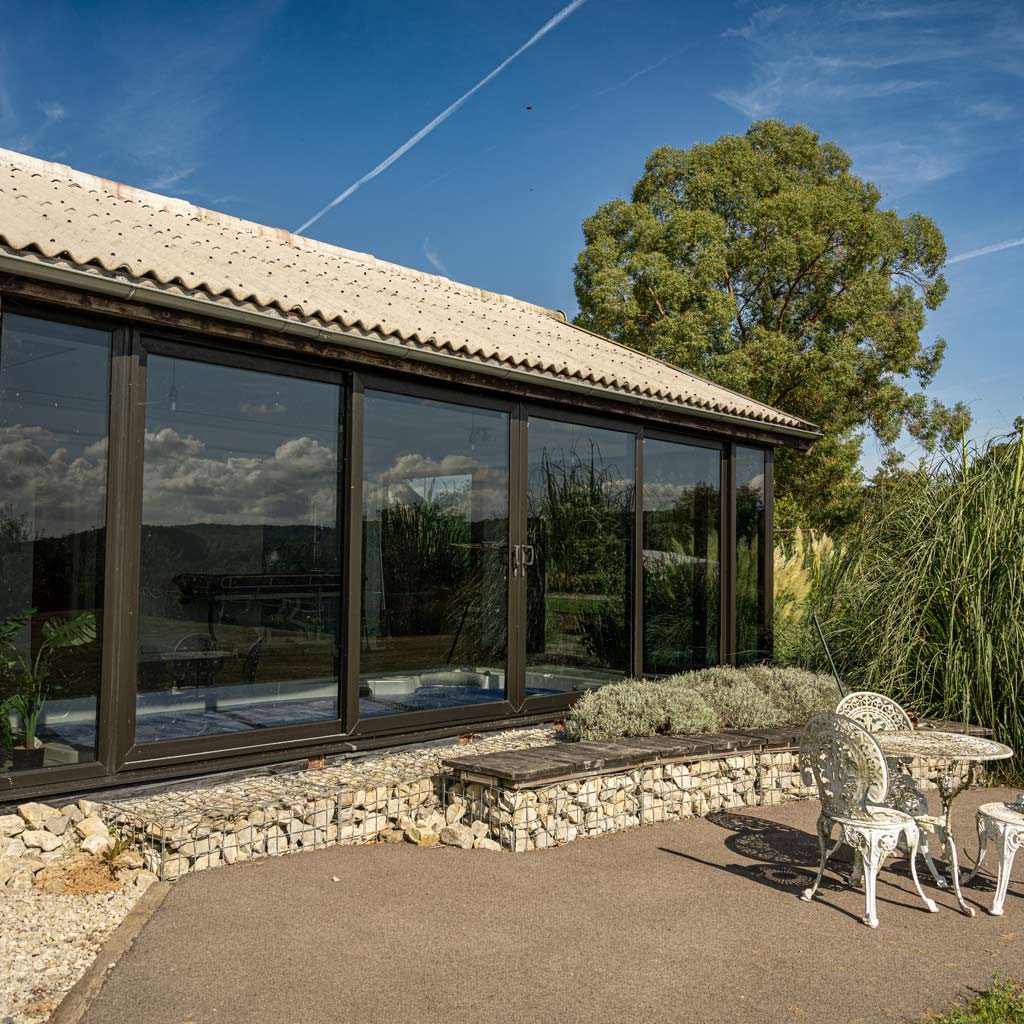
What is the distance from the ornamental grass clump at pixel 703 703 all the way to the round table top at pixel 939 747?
178 cm

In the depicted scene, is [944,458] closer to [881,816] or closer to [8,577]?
[881,816]

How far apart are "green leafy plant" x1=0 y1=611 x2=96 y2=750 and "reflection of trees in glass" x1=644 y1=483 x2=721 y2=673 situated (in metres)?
4.71

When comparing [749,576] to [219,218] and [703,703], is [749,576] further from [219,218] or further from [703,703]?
[219,218]

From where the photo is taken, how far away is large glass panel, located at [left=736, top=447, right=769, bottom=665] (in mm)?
9172

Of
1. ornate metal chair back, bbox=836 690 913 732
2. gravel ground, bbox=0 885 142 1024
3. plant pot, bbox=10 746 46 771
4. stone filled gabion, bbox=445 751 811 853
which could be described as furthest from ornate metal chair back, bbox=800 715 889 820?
plant pot, bbox=10 746 46 771

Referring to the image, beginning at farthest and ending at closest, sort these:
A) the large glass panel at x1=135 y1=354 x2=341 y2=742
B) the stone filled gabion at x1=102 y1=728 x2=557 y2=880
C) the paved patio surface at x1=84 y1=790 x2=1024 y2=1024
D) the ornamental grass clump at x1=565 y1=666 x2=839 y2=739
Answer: the ornamental grass clump at x1=565 y1=666 x2=839 y2=739 < the large glass panel at x1=135 y1=354 x2=341 y2=742 < the stone filled gabion at x1=102 y1=728 x2=557 y2=880 < the paved patio surface at x1=84 y1=790 x2=1024 y2=1024

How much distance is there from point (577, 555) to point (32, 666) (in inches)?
163

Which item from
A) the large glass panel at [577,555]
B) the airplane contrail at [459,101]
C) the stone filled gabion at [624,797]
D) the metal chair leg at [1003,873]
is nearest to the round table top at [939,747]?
the metal chair leg at [1003,873]

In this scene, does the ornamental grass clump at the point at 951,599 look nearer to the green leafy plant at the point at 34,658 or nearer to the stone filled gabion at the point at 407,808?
the stone filled gabion at the point at 407,808

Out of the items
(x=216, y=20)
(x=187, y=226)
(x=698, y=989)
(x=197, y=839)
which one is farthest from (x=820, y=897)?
(x=216, y=20)

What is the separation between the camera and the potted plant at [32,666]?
15.4ft

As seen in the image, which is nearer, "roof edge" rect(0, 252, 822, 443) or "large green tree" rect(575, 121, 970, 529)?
"roof edge" rect(0, 252, 822, 443)

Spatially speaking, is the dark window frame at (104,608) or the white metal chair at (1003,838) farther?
the dark window frame at (104,608)

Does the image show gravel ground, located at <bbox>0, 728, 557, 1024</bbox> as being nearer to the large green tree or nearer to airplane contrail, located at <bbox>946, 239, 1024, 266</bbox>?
the large green tree
